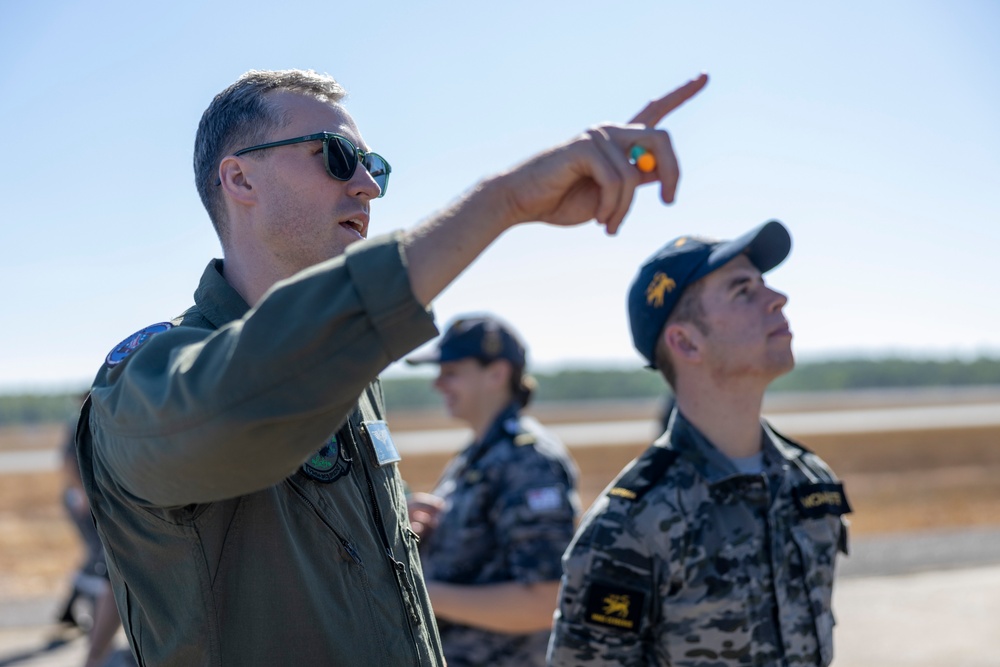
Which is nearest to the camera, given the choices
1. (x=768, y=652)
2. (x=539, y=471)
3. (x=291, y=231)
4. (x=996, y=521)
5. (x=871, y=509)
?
(x=291, y=231)

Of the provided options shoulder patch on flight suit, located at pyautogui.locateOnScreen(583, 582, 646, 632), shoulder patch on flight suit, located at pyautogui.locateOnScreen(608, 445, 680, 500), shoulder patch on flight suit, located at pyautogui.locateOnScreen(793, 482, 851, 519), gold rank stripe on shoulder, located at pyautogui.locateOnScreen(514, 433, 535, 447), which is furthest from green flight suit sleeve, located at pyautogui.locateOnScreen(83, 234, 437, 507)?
gold rank stripe on shoulder, located at pyautogui.locateOnScreen(514, 433, 535, 447)

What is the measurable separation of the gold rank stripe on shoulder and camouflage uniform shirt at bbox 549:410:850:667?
0.94 metres

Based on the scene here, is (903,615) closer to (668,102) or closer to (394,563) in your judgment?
(394,563)

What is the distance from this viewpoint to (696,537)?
2.79 metres

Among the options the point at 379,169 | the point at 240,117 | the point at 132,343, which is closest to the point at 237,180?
the point at 240,117

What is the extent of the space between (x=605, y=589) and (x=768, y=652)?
0.54 meters

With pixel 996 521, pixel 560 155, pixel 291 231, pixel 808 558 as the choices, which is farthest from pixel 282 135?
pixel 996 521

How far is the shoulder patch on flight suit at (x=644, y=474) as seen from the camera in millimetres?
2907

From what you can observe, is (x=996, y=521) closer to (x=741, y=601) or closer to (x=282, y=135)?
(x=741, y=601)

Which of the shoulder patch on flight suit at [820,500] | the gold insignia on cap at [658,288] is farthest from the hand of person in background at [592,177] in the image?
the shoulder patch on flight suit at [820,500]

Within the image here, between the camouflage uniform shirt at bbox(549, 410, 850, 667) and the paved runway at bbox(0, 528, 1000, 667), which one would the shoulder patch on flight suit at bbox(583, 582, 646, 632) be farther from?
the paved runway at bbox(0, 528, 1000, 667)

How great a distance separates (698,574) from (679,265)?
3.51 ft

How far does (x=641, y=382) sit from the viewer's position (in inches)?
3920

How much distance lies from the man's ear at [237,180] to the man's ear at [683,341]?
173 centimetres
